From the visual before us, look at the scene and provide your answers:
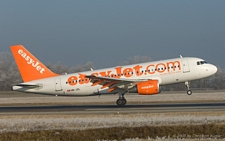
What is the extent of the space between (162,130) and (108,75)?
19292 millimetres

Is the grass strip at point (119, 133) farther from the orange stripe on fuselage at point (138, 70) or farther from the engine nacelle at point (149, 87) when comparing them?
the orange stripe on fuselage at point (138, 70)

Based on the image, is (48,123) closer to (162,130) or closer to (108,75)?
(162,130)

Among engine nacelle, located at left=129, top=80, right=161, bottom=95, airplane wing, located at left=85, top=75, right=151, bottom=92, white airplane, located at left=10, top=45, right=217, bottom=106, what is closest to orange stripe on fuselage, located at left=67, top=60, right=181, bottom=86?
white airplane, located at left=10, top=45, right=217, bottom=106

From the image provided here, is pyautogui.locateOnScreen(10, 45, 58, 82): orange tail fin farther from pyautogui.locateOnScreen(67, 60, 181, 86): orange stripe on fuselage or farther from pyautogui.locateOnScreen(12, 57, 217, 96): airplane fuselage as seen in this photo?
pyautogui.locateOnScreen(67, 60, 181, 86): orange stripe on fuselage

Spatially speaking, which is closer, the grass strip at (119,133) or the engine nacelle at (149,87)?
the grass strip at (119,133)

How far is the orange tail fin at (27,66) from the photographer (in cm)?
4075

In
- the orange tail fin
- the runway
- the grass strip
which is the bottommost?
the grass strip

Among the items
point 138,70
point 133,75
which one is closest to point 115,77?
point 133,75

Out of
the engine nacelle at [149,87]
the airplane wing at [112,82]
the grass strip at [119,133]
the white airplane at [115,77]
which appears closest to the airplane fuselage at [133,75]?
the white airplane at [115,77]

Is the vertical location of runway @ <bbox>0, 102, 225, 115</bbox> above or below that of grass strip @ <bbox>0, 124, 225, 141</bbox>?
above

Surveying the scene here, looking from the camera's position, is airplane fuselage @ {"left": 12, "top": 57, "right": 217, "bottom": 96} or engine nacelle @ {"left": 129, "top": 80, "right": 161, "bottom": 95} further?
airplane fuselage @ {"left": 12, "top": 57, "right": 217, "bottom": 96}

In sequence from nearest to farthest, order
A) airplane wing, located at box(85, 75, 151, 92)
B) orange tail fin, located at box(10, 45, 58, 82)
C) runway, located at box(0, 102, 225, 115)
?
runway, located at box(0, 102, 225, 115) < airplane wing, located at box(85, 75, 151, 92) < orange tail fin, located at box(10, 45, 58, 82)

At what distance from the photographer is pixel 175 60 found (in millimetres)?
38312

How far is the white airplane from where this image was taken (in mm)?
37625
